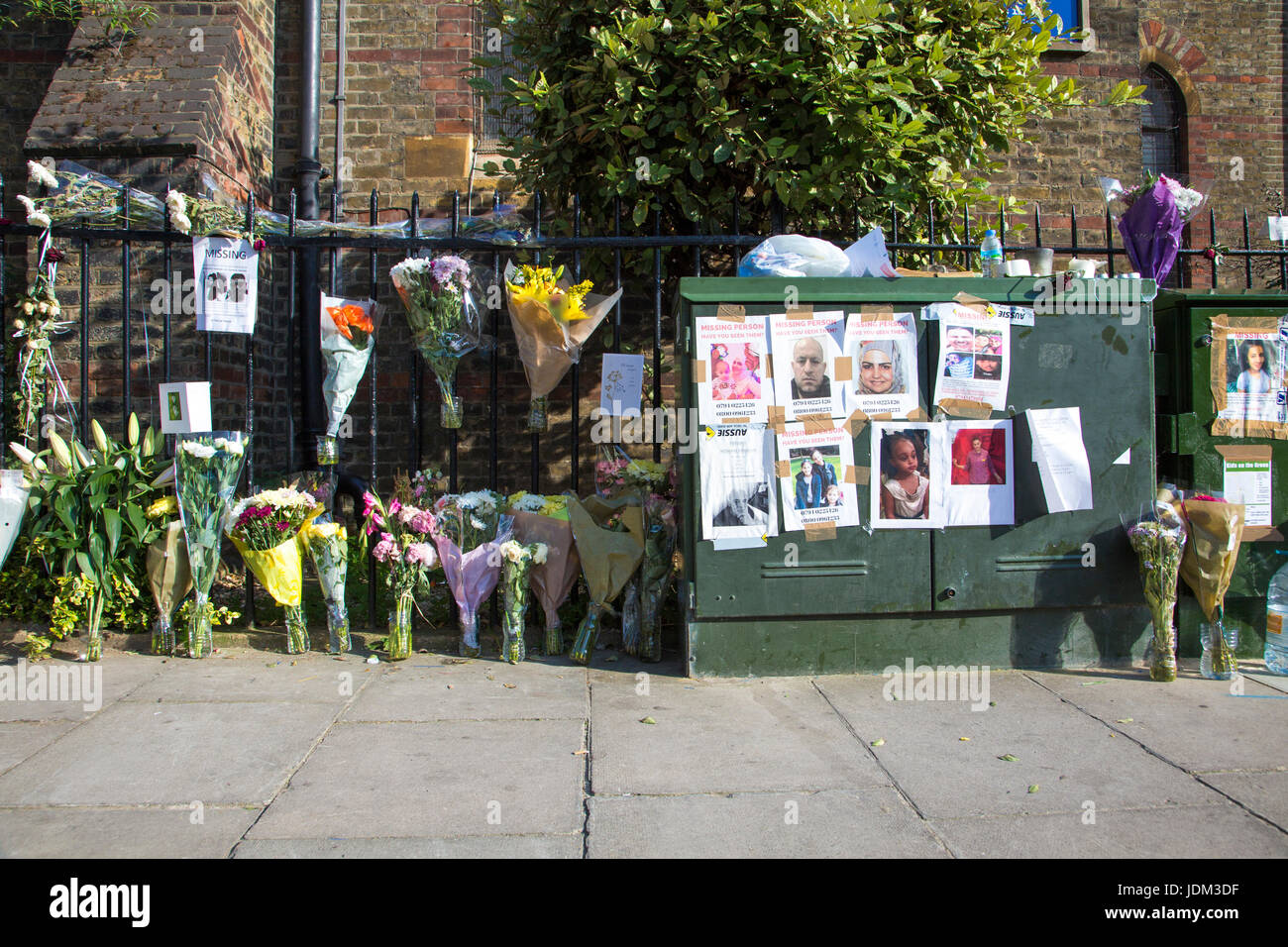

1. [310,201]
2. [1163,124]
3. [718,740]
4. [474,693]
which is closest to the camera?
[718,740]

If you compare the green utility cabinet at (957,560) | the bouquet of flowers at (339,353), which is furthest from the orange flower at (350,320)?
the green utility cabinet at (957,560)

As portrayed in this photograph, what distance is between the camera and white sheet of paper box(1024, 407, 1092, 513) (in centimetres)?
431

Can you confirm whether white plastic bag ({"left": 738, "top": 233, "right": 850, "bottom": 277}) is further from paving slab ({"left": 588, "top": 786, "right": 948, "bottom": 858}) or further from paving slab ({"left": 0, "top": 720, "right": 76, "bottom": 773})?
paving slab ({"left": 0, "top": 720, "right": 76, "bottom": 773})

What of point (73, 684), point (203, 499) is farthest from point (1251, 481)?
point (73, 684)

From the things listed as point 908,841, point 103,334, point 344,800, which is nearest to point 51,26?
point 103,334

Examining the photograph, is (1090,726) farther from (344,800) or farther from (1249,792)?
(344,800)

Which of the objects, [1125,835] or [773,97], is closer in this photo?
[1125,835]

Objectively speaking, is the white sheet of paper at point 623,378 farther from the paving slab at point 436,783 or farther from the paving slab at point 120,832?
the paving slab at point 120,832

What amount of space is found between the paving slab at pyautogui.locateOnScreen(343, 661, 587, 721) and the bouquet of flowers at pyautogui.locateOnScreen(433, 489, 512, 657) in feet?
0.91

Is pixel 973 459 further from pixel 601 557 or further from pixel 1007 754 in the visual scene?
pixel 601 557

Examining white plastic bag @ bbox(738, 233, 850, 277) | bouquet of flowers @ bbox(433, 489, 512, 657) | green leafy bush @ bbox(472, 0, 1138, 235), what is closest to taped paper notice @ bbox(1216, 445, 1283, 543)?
white plastic bag @ bbox(738, 233, 850, 277)

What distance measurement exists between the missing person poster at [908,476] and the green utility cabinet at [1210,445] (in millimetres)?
1364

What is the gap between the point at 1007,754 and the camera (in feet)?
11.2

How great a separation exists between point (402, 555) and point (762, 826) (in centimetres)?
252
